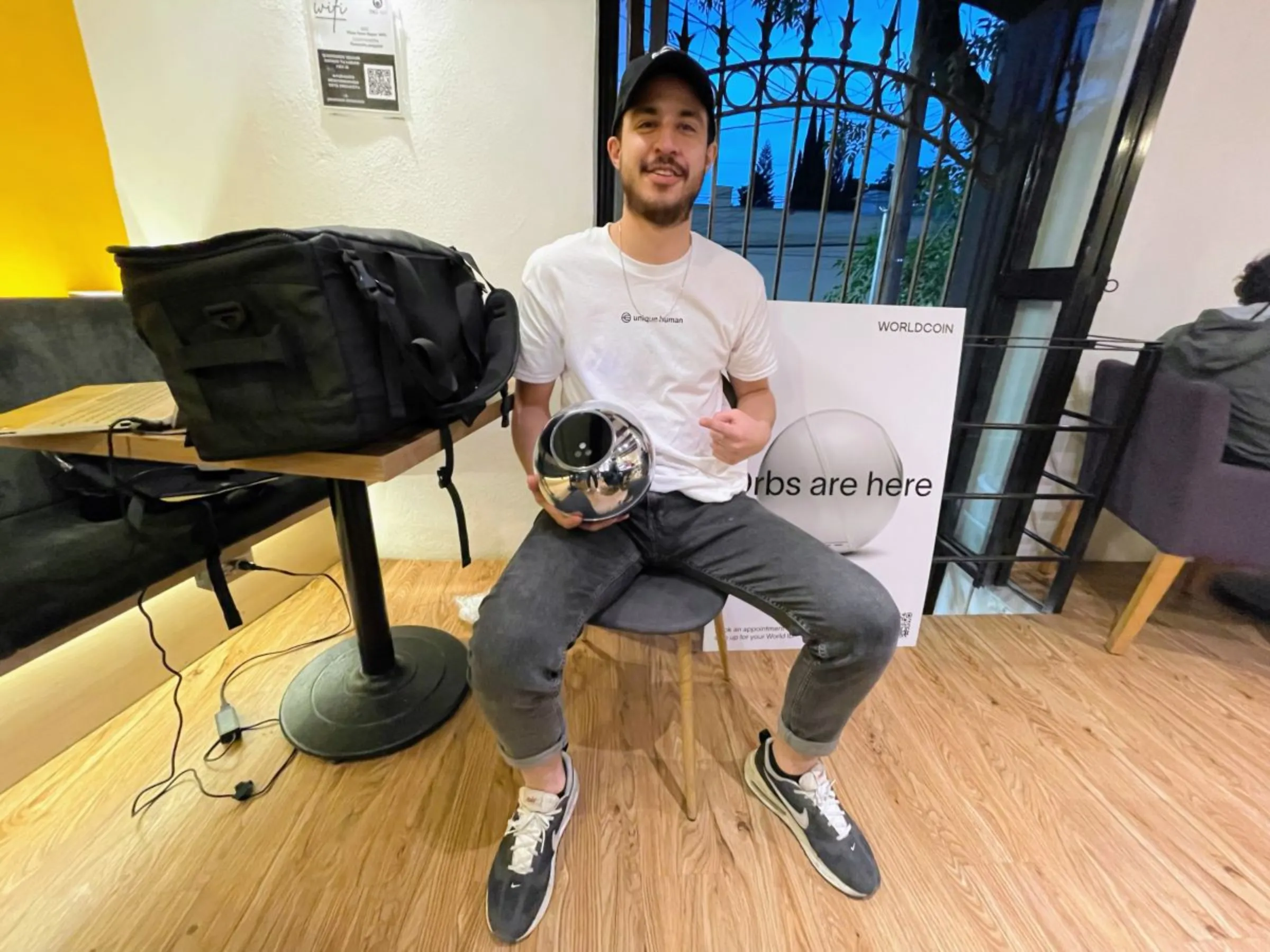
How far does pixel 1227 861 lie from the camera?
38.4 inches

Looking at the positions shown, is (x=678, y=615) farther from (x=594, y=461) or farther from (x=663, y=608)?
(x=594, y=461)

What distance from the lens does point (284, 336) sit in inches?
25.6

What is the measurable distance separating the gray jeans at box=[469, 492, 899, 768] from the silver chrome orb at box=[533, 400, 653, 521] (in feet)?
0.38

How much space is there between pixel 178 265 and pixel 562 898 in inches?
42.1

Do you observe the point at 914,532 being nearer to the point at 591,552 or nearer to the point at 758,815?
the point at 758,815

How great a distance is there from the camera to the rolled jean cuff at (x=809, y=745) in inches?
37.0

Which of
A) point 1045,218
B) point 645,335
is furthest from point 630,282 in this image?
point 1045,218

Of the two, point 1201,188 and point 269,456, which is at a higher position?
point 1201,188

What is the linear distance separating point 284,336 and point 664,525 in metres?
0.65

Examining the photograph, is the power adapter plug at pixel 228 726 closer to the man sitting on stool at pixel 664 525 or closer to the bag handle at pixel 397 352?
the man sitting on stool at pixel 664 525

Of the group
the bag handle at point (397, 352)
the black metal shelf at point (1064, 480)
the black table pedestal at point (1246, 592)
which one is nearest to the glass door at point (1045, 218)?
the black metal shelf at point (1064, 480)

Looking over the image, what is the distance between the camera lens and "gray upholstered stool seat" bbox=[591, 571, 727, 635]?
85cm

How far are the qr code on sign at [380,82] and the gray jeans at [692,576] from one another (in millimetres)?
1175

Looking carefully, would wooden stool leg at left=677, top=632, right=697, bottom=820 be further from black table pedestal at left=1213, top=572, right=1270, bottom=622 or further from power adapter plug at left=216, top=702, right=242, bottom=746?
black table pedestal at left=1213, top=572, right=1270, bottom=622
